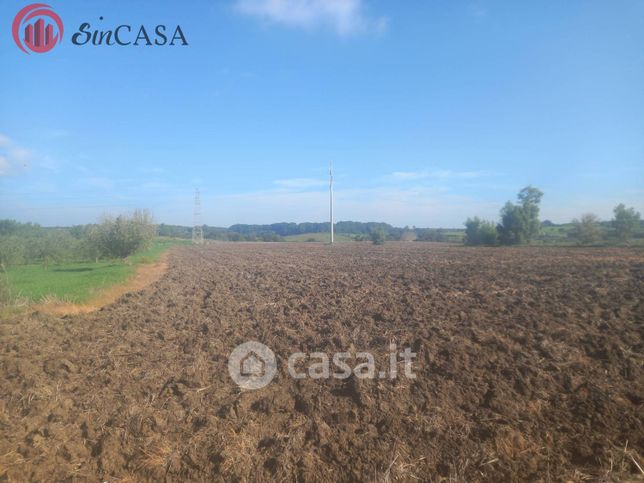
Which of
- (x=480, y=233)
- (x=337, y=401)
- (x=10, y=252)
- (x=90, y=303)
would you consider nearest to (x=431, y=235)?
(x=480, y=233)

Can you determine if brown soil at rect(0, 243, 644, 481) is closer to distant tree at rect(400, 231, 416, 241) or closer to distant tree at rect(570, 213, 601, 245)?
distant tree at rect(570, 213, 601, 245)

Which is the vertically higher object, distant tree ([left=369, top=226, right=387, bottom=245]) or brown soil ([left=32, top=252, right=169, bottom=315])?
distant tree ([left=369, top=226, right=387, bottom=245])

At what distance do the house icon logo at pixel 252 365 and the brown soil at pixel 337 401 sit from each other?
0.19 meters

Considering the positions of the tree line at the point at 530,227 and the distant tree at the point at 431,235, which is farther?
the distant tree at the point at 431,235

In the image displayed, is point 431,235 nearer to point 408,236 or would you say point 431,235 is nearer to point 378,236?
point 408,236

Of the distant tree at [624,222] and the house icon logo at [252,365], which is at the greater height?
the distant tree at [624,222]

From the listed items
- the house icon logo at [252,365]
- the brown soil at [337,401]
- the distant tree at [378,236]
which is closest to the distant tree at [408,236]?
the distant tree at [378,236]

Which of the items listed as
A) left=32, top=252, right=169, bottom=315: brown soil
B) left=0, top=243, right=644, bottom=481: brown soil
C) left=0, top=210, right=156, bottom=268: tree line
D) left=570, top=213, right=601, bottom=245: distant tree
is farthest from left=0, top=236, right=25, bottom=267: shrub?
left=570, top=213, right=601, bottom=245: distant tree

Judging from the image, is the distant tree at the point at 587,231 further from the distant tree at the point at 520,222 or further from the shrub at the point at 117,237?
the shrub at the point at 117,237

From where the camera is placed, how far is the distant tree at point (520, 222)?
53844mm

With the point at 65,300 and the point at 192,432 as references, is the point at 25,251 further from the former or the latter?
the point at 192,432

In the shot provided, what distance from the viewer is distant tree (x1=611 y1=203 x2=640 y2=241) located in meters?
48.9

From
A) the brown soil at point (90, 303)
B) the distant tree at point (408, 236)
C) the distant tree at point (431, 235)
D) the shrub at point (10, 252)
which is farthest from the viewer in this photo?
the distant tree at point (408, 236)

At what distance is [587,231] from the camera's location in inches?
1909
